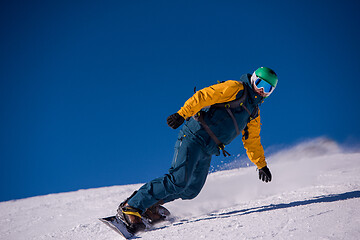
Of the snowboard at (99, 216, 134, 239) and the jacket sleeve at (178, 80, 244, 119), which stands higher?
the jacket sleeve at (178, 80, 244, 119)

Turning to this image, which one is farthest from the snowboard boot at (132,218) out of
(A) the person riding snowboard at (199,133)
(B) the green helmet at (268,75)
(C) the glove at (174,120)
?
(B) the green helmet at (268,75)

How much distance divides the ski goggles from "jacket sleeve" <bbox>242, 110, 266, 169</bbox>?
0.79 metres

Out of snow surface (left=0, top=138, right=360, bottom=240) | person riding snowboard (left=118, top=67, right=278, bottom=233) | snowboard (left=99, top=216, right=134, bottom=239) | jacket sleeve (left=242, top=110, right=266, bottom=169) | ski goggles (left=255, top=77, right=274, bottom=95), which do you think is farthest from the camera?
jacket sleeve (left=242, top=110, right=266, bottom=169)

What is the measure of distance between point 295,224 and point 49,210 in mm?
6362

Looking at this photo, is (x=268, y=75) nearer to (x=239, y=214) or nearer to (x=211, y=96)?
(x=211, y=96)

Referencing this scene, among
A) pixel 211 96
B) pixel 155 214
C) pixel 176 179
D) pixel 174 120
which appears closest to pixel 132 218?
pixel 155 214

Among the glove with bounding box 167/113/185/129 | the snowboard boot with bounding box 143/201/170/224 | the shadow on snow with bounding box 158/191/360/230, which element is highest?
the glove with bounding box 167/113/185/129

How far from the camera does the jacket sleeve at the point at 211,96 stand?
11.8ft

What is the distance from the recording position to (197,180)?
4141mm

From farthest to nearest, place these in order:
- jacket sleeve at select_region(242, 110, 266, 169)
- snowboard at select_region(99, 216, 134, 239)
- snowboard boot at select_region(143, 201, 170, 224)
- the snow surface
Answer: jacket sleeve at select_region(242, 110, 266, 169)
snowboard boot at select_region(143, 201, 170, 224)
snowboard at select_region(99, 216, 134, 239)
the snow surface

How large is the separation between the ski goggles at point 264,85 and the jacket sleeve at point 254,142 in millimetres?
791

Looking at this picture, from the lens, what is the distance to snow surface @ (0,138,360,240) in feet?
9.41

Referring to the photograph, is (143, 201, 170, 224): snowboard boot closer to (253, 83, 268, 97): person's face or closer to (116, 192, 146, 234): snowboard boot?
(116, 192, 146, 234): snowboard boot

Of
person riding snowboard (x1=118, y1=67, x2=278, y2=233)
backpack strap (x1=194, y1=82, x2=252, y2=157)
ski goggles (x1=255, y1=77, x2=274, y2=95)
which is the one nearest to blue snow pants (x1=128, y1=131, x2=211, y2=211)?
person riding snowboard (x1=118, y1=67, x2=278, y2=233)
